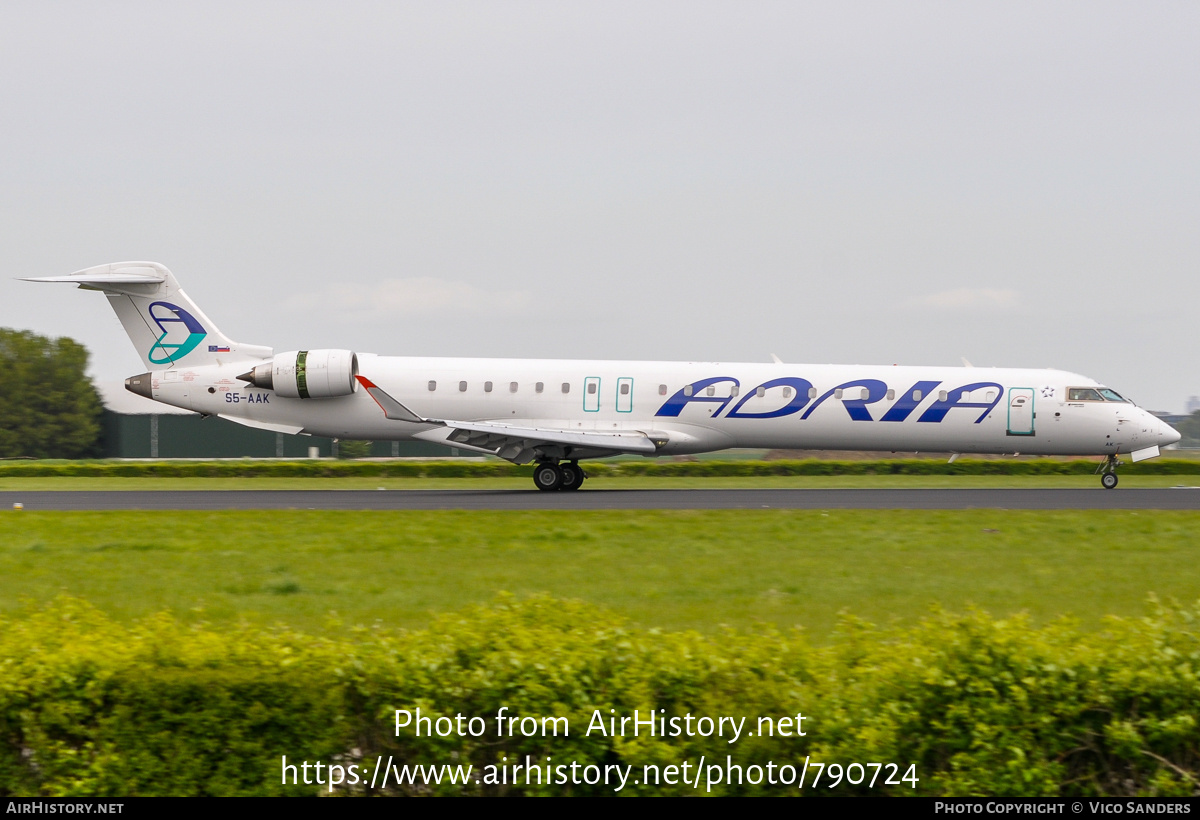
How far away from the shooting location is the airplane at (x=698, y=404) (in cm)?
2638

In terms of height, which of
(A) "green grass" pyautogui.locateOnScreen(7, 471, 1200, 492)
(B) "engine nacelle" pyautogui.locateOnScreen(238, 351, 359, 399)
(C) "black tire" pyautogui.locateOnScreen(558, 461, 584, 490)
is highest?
(B) "engine nacelle" pyautogui.locateOnScreen(238, 351, 359, 399)

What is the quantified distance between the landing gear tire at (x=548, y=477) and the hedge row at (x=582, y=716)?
20.8 metres

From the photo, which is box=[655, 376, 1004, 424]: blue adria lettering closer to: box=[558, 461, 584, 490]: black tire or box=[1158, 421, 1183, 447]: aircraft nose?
box=[558, 461, 584, 490]: black tire

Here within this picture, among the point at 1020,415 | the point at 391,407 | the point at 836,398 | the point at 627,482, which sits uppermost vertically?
the point at 836,398

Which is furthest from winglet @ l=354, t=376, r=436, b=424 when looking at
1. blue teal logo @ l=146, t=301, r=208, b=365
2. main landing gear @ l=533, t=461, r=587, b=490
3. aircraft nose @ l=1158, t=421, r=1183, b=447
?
aircraft nose @ l=1158, t=421, r=1183, b=447

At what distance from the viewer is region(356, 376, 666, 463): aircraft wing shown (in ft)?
81.5

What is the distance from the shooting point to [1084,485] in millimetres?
29359

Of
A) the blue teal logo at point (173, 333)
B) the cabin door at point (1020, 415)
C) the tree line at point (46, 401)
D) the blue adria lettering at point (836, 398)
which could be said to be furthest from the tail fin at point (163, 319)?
the tree line at point (46, 401)

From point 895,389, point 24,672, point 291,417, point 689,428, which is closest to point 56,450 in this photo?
point 291,417

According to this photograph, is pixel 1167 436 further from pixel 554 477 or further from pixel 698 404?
pixel 554 477

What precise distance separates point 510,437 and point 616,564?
1209 cm

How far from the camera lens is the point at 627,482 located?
3138 centimetres

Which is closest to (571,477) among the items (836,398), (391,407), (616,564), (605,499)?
(605,499)

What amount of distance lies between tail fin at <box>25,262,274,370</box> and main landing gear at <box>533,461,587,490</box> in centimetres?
755
